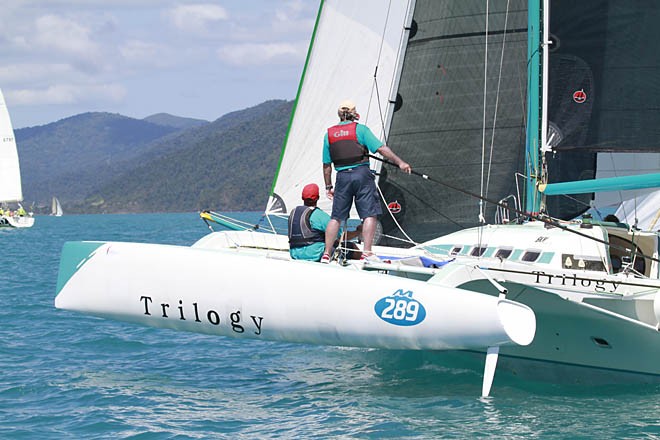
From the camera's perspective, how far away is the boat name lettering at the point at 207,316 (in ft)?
26.1

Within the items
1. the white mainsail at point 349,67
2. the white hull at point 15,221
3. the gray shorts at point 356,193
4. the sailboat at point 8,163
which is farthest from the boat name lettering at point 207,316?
the white hull at point 15,221

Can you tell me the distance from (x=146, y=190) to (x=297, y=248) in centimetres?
18509

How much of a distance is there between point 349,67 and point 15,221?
180ft

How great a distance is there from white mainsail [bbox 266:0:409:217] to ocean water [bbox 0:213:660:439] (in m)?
2.60

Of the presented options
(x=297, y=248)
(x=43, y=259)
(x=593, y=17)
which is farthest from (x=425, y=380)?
(x=43, y=259)

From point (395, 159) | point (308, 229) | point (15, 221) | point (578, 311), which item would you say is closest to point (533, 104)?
point (395, 159)

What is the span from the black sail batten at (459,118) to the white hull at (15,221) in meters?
52.5

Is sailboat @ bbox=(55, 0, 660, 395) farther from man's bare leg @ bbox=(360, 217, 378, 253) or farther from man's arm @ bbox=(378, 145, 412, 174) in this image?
man's arm @ bbox=(378, 145, 412, 174)

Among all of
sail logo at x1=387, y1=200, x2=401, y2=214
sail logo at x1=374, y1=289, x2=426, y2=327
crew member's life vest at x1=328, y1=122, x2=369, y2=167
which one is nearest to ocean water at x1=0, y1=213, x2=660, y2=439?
sail logo at x1=374, y1=289, x2=426, y2=327

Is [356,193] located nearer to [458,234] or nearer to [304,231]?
[304,231]

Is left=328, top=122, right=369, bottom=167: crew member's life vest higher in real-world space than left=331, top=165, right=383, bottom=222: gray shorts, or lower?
higher

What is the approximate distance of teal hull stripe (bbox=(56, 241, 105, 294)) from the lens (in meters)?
8.75

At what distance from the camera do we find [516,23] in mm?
11953

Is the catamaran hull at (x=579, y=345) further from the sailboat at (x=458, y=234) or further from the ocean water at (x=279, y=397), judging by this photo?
the ocean water at (x=279, y=397)
